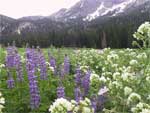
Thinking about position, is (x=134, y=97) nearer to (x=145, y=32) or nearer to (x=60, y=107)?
(x=60, y=107)

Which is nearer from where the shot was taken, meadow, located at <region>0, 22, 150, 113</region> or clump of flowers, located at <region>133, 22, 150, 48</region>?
meadow, located at <region>0, 22, 150, 113</region>

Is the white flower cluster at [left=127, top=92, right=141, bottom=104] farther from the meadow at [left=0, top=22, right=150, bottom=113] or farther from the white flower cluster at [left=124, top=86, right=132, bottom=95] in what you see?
the white flower cluster at [left=124, top=86, right=132, bottom=95]

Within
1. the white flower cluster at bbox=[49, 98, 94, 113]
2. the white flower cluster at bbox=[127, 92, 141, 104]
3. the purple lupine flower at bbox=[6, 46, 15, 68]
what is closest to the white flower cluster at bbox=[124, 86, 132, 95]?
the white flower cluster at bbox=[127, 92, 141, 104]

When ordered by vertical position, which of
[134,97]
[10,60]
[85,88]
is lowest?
[85,88]

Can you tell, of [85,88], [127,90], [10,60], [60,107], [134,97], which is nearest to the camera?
[60,107]

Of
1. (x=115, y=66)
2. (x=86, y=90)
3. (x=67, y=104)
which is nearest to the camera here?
(x=67, y=104)

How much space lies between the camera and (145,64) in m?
5.98

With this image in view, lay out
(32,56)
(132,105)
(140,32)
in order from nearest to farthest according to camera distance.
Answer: (132,105) < (140,32) < (32,56)

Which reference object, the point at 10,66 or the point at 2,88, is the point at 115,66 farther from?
the point at 10,66

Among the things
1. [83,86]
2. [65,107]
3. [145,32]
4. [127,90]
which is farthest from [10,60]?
[65,107]

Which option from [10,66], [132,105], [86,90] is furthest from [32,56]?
[132,105]

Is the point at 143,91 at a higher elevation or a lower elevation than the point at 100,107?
higher

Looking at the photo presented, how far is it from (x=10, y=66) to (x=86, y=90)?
2.41 m

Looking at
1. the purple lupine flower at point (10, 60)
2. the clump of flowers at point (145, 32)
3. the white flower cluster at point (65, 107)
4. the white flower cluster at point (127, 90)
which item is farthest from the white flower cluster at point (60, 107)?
the purple lupine flower at point (10, 60)
